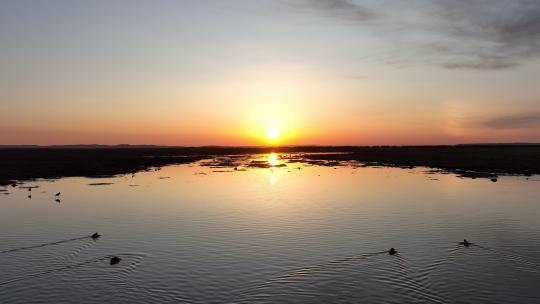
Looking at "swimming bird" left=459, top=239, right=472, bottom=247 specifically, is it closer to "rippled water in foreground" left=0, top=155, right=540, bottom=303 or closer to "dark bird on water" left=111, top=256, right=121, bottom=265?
"rippled water in foreground" left=0, top=155, right=540, bottom=303

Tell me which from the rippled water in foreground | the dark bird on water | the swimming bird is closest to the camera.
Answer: the rippled water in foreground

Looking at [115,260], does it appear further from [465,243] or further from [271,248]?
[465,243]

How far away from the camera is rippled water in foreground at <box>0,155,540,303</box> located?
16.0 meters

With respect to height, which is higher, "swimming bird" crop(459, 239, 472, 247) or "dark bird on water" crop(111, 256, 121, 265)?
"swimming bird" crop(459, 239, 472, 247)

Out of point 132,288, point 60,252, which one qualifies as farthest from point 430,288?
point 60,252

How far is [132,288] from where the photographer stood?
1633 cm

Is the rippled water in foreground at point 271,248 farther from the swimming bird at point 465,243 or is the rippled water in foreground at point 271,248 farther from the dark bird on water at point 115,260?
the swimming bird at point 465,243

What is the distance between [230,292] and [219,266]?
330 centimetres

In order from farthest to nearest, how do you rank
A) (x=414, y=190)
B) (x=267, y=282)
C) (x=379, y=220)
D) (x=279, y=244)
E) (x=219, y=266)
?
(x=414, y=190)
(x=379, y=220)
(x=279, y=244)
(x=219, y=266)
(x=267, y=282)

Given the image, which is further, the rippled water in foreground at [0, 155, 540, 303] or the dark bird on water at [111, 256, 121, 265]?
the dark bird on water at [111, 256, 121, 265]

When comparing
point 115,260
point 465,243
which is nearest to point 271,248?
point 115,260

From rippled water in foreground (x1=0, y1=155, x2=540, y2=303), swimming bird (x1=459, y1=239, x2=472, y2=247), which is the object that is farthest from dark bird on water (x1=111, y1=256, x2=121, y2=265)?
swimming bird (x1=459, y1=239, x2=472, y2=247)

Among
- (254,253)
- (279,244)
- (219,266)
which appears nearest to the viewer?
(219,266)

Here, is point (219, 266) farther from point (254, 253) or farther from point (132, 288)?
point (132, 288)
